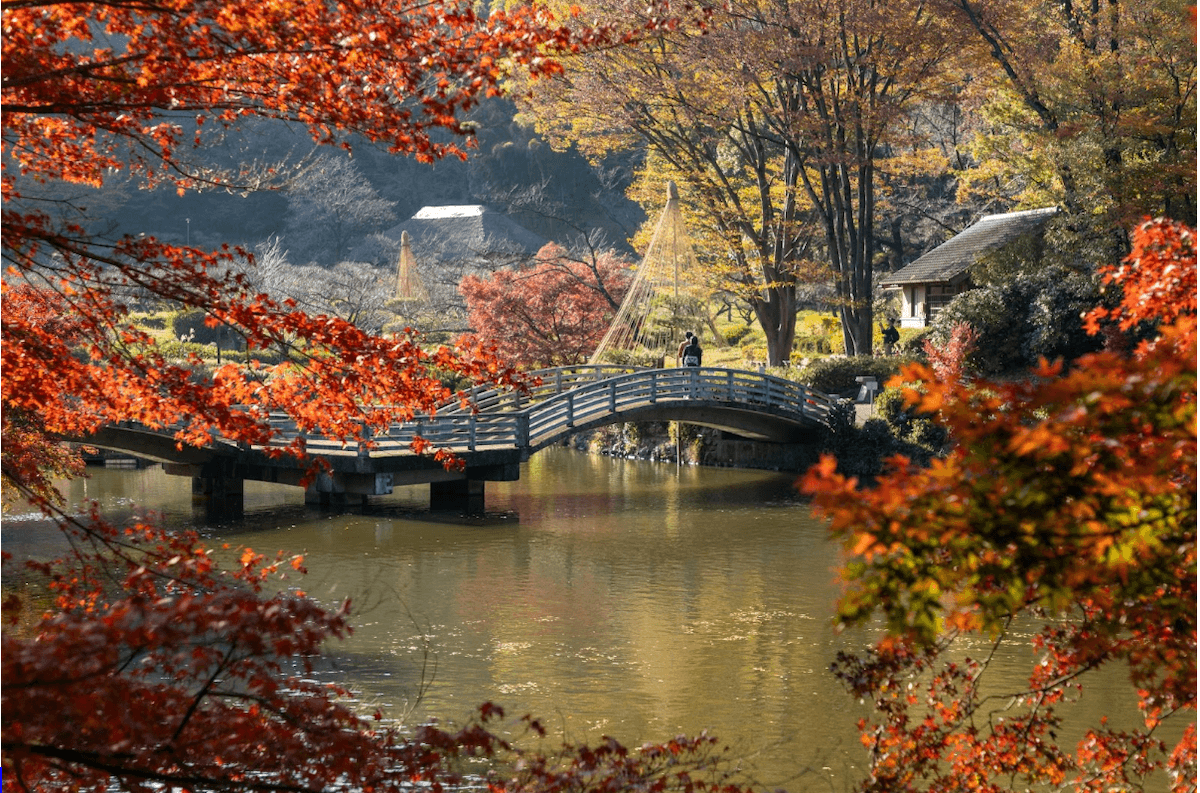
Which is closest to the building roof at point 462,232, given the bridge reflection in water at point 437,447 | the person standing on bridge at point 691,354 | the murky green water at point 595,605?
the person standing on bridge at point 691,354

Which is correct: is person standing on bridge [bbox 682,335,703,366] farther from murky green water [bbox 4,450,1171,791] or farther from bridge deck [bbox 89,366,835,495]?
murky green water [bbox 4,450,1171,791]

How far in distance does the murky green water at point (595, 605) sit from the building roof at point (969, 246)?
10.1 m

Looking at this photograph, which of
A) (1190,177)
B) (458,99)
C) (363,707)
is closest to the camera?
(458,99)

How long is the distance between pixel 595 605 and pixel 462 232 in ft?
136

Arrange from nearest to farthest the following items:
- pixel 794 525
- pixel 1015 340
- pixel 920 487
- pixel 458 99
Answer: pixel 920 487
pixel 458 99
pixel 794 525
pixel 1015 340

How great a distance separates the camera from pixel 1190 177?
21375 millimetres

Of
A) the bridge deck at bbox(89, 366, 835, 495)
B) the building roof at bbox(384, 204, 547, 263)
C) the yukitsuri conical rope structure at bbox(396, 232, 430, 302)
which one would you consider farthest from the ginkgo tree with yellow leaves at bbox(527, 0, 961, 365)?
the building roof at bbox(384, 204, 547, 263)

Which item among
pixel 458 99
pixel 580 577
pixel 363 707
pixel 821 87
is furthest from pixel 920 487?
pixel 821 87

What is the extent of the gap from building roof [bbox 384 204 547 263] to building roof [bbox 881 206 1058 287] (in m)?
22.2

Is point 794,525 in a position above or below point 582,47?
below

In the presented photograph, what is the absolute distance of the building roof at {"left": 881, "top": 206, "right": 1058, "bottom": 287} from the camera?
28.4m

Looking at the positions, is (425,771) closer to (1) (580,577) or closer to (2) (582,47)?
(2) (582,47)

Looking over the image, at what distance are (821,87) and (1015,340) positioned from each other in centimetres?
660

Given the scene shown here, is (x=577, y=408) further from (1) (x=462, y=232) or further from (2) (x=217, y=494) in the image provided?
(1) (x=462, y=232)
